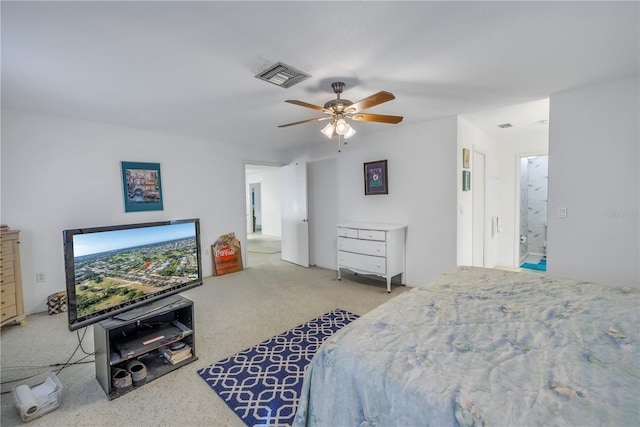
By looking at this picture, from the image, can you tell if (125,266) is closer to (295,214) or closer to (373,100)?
(373,100)

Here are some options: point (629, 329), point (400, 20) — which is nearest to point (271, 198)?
point (400, 20)

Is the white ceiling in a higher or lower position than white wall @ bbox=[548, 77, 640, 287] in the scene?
higher

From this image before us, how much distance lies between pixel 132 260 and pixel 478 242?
14.6ft

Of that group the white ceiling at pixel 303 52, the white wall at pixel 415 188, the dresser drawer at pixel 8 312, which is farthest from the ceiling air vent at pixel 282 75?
the dresser drawer at pixel 8 312

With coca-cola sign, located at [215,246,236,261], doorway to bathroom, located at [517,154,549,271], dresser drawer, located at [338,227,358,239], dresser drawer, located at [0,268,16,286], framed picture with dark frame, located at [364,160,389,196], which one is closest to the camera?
dresser drawer, located at [0,268,16,286]

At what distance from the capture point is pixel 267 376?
6.84ft

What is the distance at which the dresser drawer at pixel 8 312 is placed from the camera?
9.14 ft

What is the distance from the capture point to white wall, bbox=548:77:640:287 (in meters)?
2.52

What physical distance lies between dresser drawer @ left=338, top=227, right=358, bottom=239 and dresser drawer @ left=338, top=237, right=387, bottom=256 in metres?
0.06

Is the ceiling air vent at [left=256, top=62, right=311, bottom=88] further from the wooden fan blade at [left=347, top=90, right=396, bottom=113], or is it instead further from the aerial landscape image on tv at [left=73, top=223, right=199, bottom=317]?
the aerial landscape image on tv at [left=73, top=223, right=199, bottom=317]

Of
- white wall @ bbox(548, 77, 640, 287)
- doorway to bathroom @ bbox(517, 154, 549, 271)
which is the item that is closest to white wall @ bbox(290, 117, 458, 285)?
white wall @ bbox(548, 77, 640, 287)

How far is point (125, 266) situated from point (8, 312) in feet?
6.51

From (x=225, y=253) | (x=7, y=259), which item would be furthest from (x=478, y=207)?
(x=7, y=259)

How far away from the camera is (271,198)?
964 centimetres
